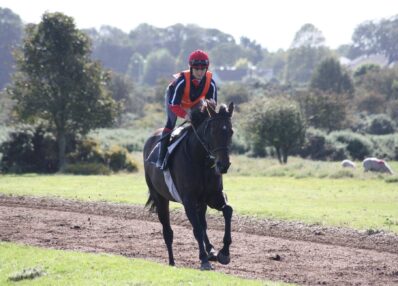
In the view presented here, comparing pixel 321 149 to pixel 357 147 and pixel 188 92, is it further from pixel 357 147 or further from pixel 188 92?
Result: pixel 188 92

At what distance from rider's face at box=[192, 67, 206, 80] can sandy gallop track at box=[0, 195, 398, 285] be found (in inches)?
135

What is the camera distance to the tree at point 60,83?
47594mm

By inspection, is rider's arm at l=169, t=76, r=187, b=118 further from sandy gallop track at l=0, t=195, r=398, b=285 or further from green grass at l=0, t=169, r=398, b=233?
green grass at l=0, t=169, r=398, b=233

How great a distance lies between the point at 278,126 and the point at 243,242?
42.4m

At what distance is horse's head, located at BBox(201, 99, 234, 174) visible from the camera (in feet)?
36.2

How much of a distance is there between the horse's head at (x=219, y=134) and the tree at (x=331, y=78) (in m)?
99.6

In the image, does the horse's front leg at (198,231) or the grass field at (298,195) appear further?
the grass field at (298,195)

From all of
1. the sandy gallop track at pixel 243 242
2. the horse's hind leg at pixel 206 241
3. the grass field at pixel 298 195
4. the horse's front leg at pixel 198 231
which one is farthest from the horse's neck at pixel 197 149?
the grass field at pixel 298 195

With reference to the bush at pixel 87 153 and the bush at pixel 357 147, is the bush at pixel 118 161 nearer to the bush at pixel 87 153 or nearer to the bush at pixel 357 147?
the bush at pixel 87 153

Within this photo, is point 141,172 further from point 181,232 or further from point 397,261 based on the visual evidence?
point 397,261

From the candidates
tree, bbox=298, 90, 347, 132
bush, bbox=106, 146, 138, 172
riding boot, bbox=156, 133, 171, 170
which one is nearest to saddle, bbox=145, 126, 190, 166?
riding boot, bbox=156, 133, 171, 170

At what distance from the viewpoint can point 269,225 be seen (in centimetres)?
1956

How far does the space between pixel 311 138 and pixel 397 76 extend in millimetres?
45618

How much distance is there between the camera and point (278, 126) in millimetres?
58375
